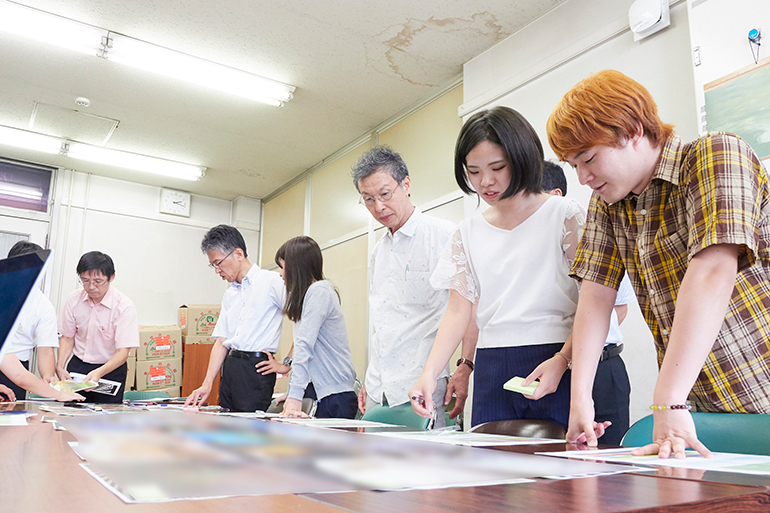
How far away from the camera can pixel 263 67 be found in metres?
3.54

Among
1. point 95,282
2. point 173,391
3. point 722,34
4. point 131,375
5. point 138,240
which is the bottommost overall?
point 173,391

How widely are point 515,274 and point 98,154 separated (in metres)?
4.72

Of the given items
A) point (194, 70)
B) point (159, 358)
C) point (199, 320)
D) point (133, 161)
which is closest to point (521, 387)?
point (194, 70)

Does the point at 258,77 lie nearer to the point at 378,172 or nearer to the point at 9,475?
the point at 378,172

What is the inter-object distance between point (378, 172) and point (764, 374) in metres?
1.29

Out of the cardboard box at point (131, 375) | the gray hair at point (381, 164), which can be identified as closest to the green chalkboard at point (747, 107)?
the gray hair at point (381, 164)

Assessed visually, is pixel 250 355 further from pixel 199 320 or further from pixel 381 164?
pixel 199 320

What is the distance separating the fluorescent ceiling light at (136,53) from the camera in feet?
9.90

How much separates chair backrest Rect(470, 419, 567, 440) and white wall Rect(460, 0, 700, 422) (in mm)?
1425

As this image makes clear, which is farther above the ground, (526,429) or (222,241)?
(222,241)

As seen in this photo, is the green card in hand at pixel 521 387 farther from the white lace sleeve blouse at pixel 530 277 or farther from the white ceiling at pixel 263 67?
the white ceiling at pixel 263 67

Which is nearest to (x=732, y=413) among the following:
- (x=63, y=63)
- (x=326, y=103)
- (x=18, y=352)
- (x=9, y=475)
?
(x=9, y=475)

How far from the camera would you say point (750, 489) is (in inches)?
15.1

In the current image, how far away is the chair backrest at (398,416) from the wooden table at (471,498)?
987 mm
